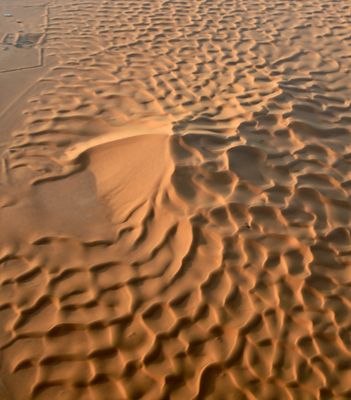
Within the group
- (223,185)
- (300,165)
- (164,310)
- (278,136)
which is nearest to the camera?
(164,310)

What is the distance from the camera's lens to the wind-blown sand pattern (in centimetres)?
331

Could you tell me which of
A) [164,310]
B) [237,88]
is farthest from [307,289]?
[237,88]

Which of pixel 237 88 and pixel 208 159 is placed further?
pixel 237 88

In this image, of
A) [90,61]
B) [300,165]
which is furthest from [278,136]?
[90,61]

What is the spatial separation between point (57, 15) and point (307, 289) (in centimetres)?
710

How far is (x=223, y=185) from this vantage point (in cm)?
456

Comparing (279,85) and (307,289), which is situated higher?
(279,85)

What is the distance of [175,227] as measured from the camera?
4160 mm

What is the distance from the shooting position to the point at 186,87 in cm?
641

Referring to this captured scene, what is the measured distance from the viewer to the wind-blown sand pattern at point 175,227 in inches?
130

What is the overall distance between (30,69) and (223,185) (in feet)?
12.7

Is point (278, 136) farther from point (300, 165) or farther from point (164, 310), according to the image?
point (164, 310)

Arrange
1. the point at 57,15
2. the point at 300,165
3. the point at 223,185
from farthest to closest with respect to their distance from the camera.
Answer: the point at 57,15
the point at 300,165
the point at 223,185

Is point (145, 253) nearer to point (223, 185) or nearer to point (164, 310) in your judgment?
point (164, 310)
